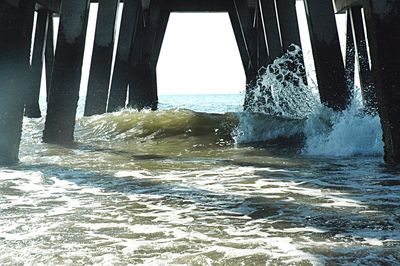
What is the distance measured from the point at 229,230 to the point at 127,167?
3320 mm

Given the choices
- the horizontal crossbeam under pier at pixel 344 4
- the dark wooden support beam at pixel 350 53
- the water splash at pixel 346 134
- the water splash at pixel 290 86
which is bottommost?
the water splash at pixel 346 134

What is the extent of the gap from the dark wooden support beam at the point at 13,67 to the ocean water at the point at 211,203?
41cm

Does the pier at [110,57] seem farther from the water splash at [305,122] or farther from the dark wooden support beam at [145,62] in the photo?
the dark wooden support beam at [145,62]

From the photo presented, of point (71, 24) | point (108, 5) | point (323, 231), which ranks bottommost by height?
point (323, 231)

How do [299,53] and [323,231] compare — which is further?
[299,53]

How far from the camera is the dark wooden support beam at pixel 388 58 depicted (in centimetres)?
611

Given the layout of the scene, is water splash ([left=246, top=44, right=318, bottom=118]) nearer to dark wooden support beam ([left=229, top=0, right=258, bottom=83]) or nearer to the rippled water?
the rippled water

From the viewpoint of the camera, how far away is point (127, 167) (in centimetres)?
666

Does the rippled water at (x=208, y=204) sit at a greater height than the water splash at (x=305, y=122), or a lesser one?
lesser

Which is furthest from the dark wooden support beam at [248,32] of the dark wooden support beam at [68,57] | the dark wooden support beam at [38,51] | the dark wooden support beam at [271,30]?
the dark wooden support beam at [68,57]

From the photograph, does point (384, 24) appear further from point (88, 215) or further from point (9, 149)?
point (9, 149)

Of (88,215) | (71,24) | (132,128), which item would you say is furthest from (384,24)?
(132,128)

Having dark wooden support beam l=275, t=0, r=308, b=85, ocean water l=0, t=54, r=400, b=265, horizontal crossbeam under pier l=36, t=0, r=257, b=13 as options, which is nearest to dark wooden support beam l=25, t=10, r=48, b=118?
horizontal crossbeam under pier l=36, t=0, r=257, b=13

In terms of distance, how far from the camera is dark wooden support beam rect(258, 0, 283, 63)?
47.0 feet
